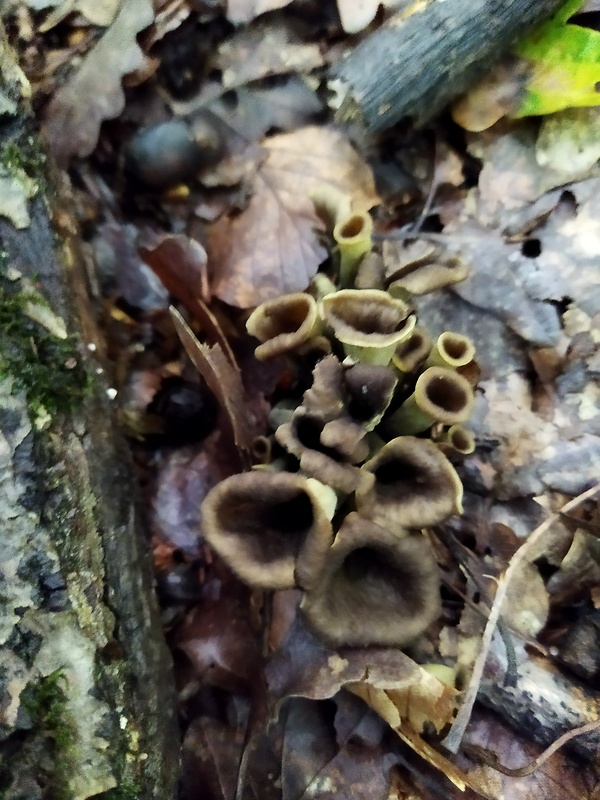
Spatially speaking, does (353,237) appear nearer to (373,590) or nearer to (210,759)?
(373,590)

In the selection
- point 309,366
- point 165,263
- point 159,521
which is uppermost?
point 165,263

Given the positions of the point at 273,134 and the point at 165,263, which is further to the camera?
the point at 273,134

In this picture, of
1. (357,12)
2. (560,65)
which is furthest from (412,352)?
(357,12)

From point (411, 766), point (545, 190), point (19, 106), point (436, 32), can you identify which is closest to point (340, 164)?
point (436, 32)

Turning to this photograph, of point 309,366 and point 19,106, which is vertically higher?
point 19,106

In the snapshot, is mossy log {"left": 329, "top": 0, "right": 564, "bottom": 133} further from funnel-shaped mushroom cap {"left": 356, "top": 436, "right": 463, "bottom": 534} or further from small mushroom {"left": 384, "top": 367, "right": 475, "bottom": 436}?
funnel-shaped mushroom cap {"left": 356, "top": 436, "right": 463, "bottom": 534}

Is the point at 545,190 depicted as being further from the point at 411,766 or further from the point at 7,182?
the point at 411,766
